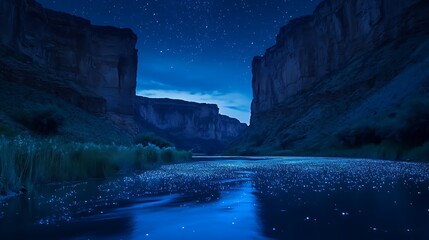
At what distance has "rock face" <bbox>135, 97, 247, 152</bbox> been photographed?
564ft

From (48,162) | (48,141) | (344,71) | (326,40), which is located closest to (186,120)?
(326,40)

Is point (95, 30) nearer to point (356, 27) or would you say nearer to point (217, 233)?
point (356, 27)

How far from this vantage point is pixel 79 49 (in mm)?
72062

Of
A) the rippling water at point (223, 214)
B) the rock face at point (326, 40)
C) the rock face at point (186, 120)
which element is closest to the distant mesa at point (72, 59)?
the rippling water at point (223, 214)

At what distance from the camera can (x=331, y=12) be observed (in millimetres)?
79812

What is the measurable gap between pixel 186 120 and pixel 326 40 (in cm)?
11390

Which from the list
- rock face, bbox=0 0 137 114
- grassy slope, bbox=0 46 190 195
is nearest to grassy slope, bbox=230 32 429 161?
grassy slope, bbox=0 46 190 195

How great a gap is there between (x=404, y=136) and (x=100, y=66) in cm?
7127

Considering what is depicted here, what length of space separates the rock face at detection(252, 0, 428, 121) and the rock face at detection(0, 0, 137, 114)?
158 feet

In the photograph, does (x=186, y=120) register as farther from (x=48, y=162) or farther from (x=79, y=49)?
(x=48, y=162)

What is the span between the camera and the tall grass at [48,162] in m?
8.02

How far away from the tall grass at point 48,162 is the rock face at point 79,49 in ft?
109

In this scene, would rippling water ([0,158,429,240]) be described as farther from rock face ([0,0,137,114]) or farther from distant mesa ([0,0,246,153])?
rock face ([0,0,137,114])

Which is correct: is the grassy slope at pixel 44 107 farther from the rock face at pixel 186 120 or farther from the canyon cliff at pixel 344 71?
the rock face at pixel 186 120
